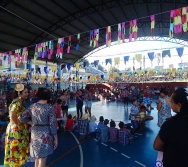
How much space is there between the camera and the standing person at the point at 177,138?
1324 mm

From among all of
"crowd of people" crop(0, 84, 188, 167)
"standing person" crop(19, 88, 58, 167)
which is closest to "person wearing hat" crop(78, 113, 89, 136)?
"crowd of people" crop(0, 84, 188, 167)

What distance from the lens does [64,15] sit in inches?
567

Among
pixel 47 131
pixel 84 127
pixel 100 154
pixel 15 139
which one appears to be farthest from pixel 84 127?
pixel 47 131

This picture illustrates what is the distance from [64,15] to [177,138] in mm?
14695

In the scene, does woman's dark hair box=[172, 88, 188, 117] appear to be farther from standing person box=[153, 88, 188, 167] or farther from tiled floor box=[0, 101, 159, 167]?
tiled floor box=[0, 101, 159, 167]

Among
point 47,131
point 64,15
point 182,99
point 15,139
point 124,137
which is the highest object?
point 64,15

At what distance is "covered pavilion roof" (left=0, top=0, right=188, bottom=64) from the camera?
12.0m

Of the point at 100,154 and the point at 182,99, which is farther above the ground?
the point at 182,99

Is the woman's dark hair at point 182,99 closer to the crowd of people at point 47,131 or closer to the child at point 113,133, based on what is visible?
the crowd of people at point 47,131

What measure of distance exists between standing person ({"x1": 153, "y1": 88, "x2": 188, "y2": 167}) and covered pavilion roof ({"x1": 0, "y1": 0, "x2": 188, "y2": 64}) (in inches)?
368

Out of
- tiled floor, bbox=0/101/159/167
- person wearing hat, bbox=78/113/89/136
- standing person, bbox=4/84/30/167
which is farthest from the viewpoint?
person wearing hat, bbox=78/113/89/136

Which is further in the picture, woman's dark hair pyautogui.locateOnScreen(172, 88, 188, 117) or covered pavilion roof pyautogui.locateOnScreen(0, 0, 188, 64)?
covered pavilion roof pyautogui.locateOnScreen(0, 0, 188, 64)

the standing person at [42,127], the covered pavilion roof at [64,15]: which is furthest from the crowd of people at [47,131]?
the covered pavilion roof at [64,15]

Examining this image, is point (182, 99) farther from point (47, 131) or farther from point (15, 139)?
point (15, 139)
